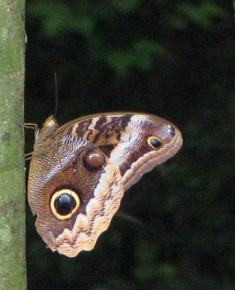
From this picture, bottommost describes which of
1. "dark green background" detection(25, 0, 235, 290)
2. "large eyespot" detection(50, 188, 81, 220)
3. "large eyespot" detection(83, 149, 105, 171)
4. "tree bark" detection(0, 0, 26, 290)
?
"dark green background" detection(25, 0, 235, 290)

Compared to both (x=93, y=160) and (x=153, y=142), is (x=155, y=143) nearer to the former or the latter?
(x=153, y=142)

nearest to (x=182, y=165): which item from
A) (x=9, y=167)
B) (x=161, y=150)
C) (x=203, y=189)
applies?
(x=203, y=189)

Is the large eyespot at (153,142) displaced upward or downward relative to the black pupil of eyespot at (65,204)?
upward

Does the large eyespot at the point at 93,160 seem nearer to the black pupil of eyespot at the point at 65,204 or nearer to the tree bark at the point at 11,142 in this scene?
the black pupil of eyespot at the point at 65,204

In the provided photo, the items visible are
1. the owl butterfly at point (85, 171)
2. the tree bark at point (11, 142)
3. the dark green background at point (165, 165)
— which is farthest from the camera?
the dark green background at point (165, 165)

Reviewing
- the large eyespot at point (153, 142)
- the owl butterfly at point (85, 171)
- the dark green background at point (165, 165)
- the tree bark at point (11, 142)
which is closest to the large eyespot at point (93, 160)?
the owl butterfly at point (85, 171)

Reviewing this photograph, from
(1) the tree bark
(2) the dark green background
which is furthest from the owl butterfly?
(2) the dark green background

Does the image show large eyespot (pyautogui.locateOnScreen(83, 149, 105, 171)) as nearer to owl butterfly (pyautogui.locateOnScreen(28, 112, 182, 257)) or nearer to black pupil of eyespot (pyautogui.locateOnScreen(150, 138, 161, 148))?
owl butterfly (pyautogui.locateOnScreen(28, 112, 182, 257))

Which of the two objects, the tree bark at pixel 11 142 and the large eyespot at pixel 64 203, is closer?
the tree bark at pixel 11 142
